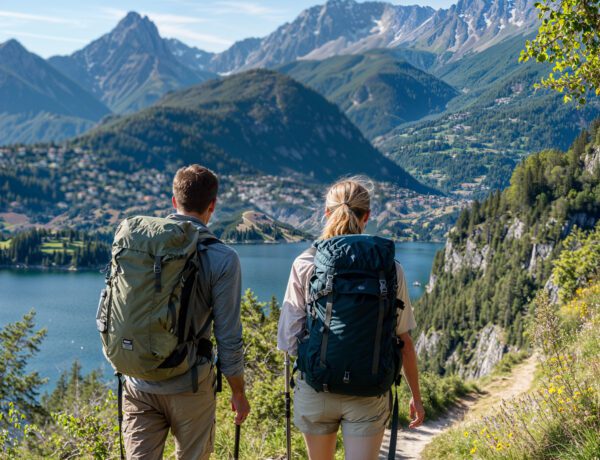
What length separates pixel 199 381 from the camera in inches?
134

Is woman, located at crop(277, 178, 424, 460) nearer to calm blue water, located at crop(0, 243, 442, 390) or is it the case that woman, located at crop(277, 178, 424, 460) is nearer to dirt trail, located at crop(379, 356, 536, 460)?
dirt trail, located at crop(379, 356, 536, 460)

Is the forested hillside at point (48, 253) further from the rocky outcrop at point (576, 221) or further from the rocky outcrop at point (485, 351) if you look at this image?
the rocky outcrop at point (576, 221)

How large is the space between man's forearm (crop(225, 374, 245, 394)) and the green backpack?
13.6 inches

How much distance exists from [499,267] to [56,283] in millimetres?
88635

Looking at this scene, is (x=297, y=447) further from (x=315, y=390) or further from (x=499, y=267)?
(x=499, y=267)

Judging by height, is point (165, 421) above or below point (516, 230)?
above

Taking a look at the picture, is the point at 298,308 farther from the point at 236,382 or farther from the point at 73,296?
the point at 73,296

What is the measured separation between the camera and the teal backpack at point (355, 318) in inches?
123

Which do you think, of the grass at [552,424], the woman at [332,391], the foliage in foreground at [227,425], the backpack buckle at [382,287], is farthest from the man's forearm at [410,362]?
the foliage in foreground at [227,425]

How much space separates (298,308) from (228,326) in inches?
16.7

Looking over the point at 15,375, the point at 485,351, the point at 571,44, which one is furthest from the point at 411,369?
the point at 485,351

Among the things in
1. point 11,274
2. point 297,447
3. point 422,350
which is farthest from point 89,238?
point 297,447

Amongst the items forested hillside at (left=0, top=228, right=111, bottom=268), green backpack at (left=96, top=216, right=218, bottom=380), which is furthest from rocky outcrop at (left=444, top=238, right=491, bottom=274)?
green backpack at (left=96, top=216, right=218, bottom=380)

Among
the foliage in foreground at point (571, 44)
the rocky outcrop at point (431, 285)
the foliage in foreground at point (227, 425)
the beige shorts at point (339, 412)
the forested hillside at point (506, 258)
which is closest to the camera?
the beige shorts at point (339, 412)
